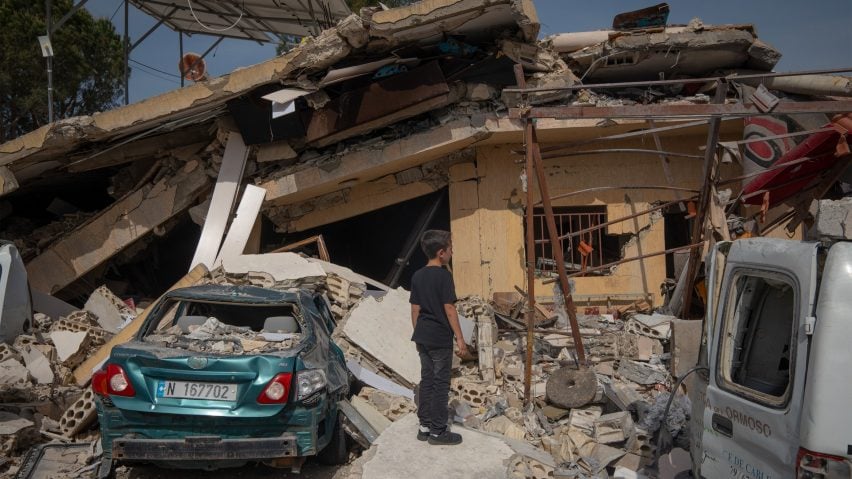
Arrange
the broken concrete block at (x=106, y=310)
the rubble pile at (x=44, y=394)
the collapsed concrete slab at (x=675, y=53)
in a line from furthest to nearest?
the collapsed concrete slab at (x=675, y=53) → the broken concrete block at (x=106, y=310) → the rubble pile at (x=44, y=394)

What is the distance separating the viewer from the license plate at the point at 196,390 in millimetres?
4371

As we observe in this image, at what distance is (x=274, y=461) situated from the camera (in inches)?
175

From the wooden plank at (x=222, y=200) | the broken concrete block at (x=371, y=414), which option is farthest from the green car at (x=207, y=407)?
the wooden plank at (x=222, y=200)

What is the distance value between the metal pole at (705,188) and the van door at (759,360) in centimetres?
282

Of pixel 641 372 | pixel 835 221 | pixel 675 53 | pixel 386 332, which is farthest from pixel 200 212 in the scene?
pixel 835 221

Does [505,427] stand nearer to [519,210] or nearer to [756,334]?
[756,334]

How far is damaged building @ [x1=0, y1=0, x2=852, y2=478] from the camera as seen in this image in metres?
7.90

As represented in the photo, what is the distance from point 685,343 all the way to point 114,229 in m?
8.43

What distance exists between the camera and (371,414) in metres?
5.86

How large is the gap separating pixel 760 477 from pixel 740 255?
1.09 meters

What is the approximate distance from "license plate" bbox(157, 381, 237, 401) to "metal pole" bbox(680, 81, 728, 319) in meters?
4.61

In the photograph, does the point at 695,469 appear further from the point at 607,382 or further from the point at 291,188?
the point at 291,188

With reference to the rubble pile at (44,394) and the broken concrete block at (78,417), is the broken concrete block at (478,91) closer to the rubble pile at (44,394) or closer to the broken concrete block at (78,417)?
the rubble pile at (44,394)

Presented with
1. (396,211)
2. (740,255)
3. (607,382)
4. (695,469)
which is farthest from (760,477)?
(396,211)
